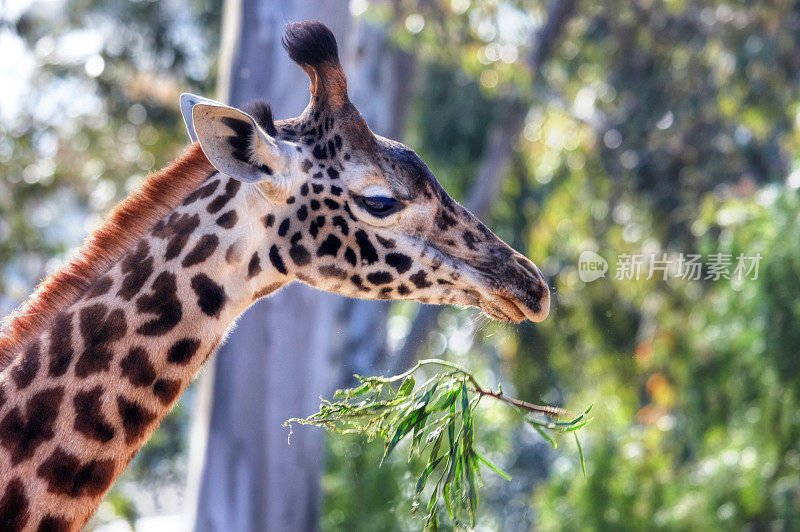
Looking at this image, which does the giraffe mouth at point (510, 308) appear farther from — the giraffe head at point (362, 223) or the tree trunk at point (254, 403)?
the tree trunk at point (254, 403)

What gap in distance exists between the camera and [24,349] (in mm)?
2143

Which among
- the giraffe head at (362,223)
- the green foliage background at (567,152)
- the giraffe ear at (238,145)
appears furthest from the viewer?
the green foliage background at (567,152)

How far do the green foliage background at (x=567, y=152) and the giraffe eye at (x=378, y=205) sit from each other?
4539mm

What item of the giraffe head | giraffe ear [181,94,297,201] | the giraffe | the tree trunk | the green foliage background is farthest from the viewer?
the green foliage background

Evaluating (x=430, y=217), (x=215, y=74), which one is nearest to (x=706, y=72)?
(x=215, y=74)

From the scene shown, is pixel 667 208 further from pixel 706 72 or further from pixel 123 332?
pixel 123 332

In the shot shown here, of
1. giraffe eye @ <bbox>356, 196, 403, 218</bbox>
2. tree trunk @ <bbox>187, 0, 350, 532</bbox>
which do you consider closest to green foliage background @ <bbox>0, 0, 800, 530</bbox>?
tree trunk @ <bbox>187, 0, 350, 532</bbox>

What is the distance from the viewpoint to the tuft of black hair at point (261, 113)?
7.04 feet

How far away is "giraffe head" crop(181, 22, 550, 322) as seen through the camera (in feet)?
7.10

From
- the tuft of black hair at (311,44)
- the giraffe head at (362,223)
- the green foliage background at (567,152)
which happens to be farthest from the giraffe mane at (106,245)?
the green foliage background at (567,152)

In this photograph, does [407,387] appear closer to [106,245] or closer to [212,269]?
[212,269]

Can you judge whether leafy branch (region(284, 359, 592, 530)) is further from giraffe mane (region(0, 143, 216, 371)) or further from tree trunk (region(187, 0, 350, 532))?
tree trunk (region(187, 0, 350, 532))

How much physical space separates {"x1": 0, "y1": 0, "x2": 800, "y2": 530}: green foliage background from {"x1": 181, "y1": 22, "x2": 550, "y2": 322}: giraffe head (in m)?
4.47

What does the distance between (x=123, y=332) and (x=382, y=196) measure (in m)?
0.69
